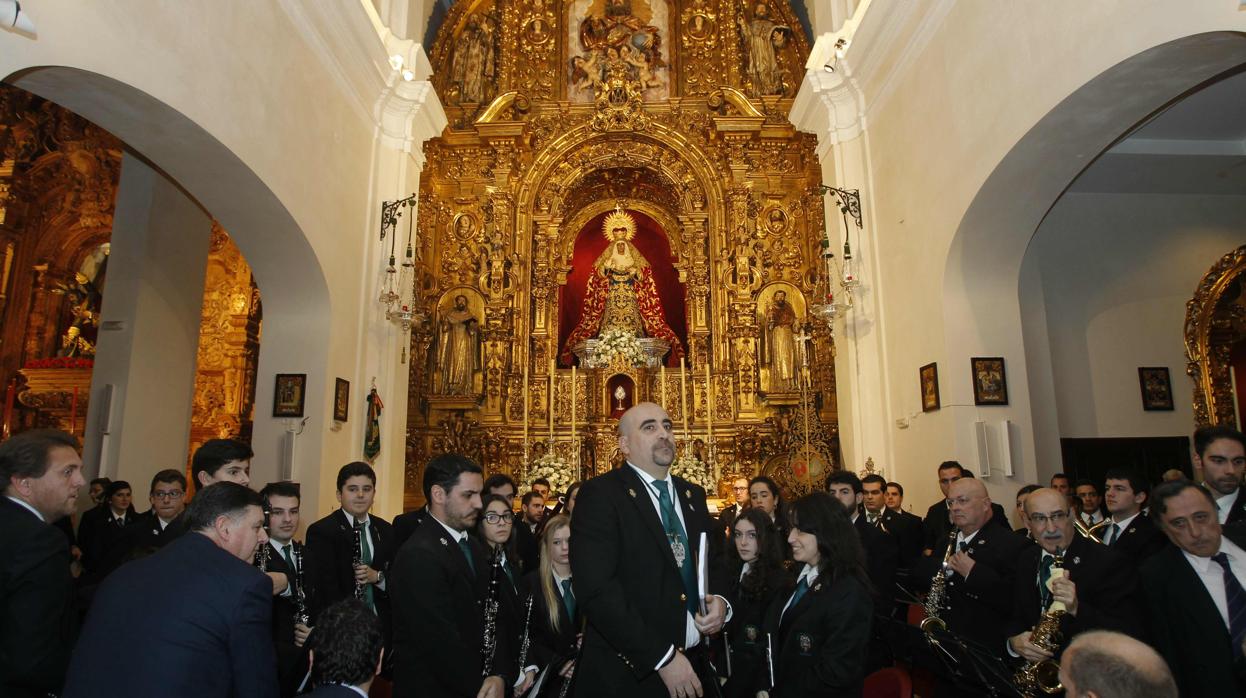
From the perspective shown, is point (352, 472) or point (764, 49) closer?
point (352, 472)

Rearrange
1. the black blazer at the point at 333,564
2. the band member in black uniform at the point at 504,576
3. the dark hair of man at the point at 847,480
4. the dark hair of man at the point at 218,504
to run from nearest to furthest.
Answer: the dark hair of man at the point at 218,504 → the band member in black uniform at the point at 504,576 → the black blazer at the point at 333,564 → the dark hair of man at the point at 847,480

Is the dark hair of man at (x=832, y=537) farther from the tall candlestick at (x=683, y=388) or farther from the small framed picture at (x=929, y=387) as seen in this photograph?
the tall candlestick at (x=683, y=388)

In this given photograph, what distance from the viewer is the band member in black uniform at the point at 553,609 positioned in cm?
374

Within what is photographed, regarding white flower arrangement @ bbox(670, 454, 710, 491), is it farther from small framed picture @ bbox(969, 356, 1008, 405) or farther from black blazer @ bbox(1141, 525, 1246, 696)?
A: black blazer @ bbox(1141, 525, 1246, 696)

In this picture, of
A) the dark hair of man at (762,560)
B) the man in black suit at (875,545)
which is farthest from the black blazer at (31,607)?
the man in black suit at (875,545)

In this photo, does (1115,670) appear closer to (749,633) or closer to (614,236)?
(749,633)

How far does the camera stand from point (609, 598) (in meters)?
2.87

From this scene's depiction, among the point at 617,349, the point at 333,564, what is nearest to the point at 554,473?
the point at 617,349

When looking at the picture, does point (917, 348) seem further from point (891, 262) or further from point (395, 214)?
point (395, 214)

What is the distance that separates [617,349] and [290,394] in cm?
523

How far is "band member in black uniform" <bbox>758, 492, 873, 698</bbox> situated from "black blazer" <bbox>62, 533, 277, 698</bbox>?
1.90 metres

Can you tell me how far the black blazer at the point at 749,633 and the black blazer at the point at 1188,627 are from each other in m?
1.39

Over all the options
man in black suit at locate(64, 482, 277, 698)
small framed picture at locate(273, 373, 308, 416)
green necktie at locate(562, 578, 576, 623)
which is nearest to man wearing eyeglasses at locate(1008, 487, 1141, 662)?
green necktie at locate(562, 578, 576, 623)

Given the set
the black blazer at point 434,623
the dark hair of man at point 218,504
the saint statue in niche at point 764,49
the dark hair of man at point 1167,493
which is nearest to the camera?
the dark hair of man at point 218,504
